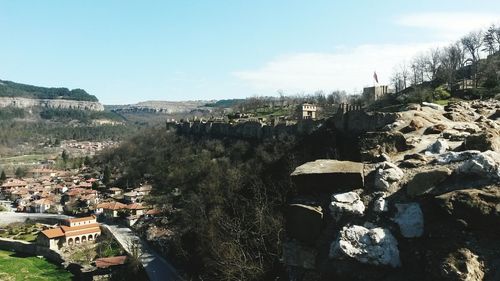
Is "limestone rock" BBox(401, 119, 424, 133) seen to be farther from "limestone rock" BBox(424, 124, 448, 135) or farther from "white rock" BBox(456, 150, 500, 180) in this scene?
"white rock" BBox(456, 150, 500, 180)

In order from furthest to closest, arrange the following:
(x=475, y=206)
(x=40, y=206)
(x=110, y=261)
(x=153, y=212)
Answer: (x=40, y=206), (x=153, y=212), (x=110, y=261), (x=475, y=206)

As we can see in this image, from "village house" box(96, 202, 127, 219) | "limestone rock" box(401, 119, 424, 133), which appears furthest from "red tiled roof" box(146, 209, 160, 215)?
"limestone rock" box(401, 119, 424, 133)

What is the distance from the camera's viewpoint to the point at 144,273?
86.9 ft

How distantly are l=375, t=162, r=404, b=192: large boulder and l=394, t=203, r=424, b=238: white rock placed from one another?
41cm

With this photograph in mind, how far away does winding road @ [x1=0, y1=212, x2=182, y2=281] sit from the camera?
85.1 feet

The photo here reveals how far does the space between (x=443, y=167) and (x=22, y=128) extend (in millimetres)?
172435

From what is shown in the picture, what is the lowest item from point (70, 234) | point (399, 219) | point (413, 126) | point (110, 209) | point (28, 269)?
point (28, 269)

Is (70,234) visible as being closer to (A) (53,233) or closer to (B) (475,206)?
(A) (53,233)

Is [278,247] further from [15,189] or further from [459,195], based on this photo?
[15,189]

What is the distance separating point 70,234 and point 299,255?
37.7 meters

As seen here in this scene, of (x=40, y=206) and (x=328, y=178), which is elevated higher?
(x=328, y=178)

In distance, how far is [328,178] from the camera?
4793 mm

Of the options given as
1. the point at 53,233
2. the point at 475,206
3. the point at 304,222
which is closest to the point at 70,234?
the point at 53,233

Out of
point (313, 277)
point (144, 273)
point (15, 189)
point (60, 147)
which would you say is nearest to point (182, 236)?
point (144, 273)
